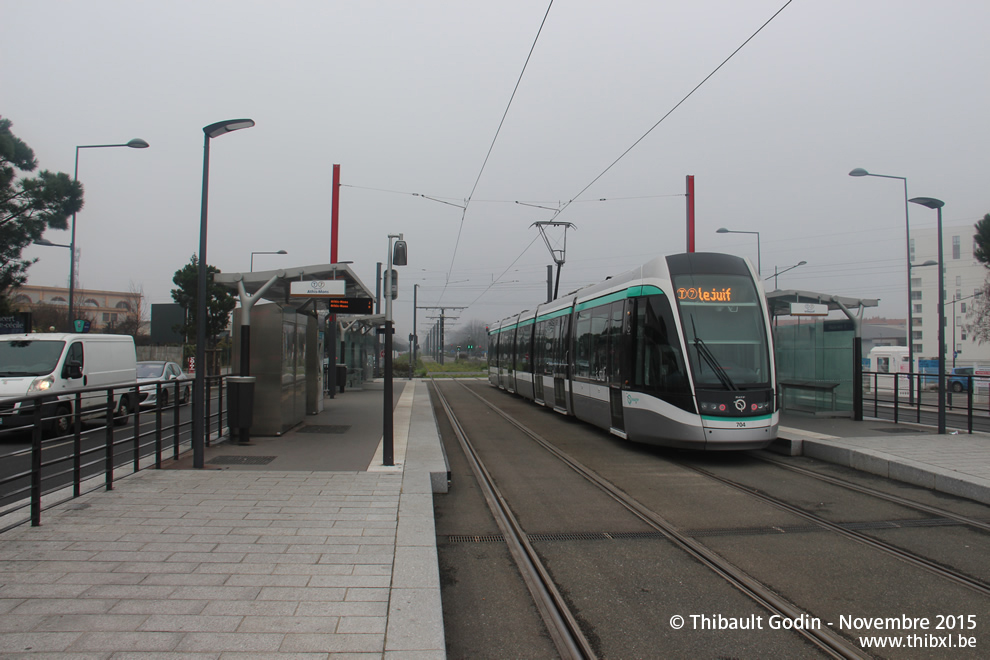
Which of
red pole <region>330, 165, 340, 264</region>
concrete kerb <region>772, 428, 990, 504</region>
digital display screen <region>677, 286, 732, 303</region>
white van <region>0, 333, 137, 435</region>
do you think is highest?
red pole <region>330, 165, 340, 264</region>

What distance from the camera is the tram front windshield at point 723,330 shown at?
32.3 ft

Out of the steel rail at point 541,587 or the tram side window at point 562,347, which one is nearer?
the steel rail at point 541,587

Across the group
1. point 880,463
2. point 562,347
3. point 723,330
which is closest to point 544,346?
point 562,347

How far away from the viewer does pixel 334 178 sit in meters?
20.0

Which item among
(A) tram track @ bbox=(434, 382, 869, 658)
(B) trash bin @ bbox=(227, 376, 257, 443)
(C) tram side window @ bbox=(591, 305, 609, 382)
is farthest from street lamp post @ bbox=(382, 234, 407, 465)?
(C) tram side window @ bbox=(591, 305, 609, 382)

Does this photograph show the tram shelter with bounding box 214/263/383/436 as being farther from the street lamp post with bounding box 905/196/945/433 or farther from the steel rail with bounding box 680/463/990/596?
the street lamp post with bounding box 905/196/945/433

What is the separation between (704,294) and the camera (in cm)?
1028

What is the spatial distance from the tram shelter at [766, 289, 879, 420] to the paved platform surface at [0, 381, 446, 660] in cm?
1053

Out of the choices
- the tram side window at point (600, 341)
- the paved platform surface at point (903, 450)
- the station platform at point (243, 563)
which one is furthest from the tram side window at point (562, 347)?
the station platform at point (243, 563)

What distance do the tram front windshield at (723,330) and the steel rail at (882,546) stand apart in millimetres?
2030

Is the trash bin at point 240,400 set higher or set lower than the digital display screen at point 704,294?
lower

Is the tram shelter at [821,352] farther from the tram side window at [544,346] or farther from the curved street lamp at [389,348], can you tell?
the curved street lamp at [389,348]

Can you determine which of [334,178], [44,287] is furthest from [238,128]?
[44,287]

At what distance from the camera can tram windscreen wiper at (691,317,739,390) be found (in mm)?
9781
